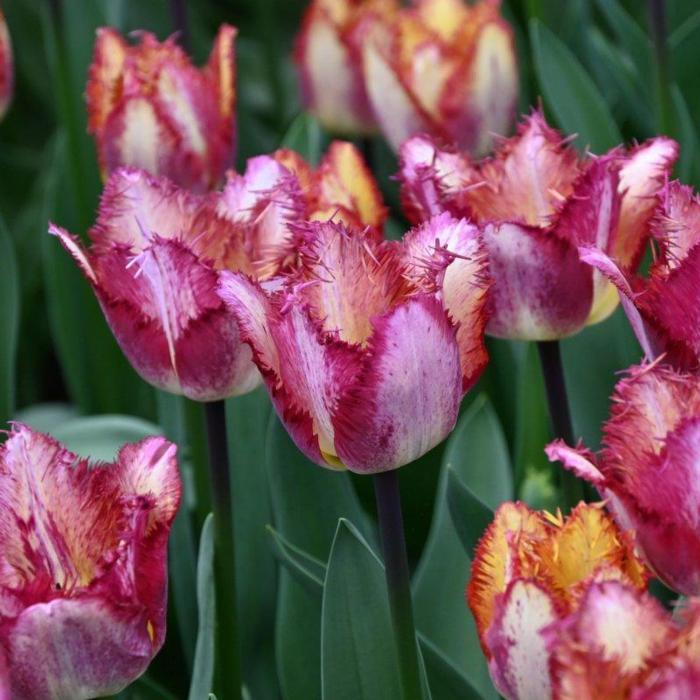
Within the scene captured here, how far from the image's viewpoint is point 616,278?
597mm

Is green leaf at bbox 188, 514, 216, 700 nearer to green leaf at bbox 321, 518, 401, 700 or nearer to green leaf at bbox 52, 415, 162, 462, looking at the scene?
green leaf at bbox 321, 518, 401, 700

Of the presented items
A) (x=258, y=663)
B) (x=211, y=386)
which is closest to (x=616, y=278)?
(x=211, y=386)

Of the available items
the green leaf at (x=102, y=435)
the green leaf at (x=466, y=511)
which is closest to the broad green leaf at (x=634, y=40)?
the green leaf at (x=102, y=435)

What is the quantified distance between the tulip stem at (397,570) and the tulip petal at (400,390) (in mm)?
20

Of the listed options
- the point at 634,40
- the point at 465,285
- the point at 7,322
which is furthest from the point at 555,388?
the point at 634,40

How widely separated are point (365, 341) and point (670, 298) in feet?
0.44

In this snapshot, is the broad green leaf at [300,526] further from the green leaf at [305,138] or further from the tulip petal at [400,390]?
the green leaf at [305,138]

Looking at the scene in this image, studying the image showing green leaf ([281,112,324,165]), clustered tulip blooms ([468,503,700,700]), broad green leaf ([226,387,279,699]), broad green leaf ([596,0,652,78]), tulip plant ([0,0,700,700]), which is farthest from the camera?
broad green leaf ([596,0,652,78])

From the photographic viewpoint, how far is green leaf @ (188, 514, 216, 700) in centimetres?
67

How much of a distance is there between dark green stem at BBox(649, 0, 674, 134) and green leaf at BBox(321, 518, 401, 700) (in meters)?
0.59

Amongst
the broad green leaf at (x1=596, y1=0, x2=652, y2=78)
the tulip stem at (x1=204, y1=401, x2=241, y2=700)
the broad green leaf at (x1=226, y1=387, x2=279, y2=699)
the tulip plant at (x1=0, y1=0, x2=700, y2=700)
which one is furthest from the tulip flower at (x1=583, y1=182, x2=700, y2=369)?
the broad green leaf at (x1=596, y1=0, x2=652, y2=78)

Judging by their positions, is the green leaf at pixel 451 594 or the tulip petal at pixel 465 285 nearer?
the tulip petal at pixel 465 285

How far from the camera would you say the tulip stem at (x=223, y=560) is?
0.75m

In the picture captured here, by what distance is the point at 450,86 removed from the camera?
1.19m
